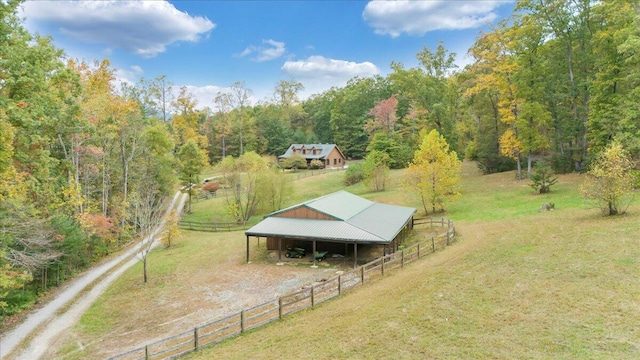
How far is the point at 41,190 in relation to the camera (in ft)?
59.2

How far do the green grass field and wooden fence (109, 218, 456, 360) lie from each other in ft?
1.50

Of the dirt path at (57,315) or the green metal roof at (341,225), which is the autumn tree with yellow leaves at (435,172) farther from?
the dirt path at (57,315)

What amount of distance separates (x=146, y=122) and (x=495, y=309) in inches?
1461

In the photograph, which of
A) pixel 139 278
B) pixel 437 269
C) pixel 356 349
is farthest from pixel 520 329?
pixel 139 278

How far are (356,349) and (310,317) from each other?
3.42 m

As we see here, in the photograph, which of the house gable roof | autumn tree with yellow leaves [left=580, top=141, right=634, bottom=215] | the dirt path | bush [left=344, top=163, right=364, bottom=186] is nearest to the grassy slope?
autumn tree with yellow leaves [left=580, top=141, right=634, bottom=215]

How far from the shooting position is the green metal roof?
65.9ft

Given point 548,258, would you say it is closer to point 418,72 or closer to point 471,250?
point 471,250

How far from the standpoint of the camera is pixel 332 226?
2152cm

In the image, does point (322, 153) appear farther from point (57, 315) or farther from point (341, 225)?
point (57, 315)

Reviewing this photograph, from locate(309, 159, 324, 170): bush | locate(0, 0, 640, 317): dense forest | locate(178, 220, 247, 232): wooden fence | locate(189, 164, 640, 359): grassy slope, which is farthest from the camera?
locate(309, 159, 324, 170): bush

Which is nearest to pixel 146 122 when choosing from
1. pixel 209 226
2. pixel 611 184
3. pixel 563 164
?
pixel 209 226

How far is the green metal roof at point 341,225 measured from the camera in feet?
65.9

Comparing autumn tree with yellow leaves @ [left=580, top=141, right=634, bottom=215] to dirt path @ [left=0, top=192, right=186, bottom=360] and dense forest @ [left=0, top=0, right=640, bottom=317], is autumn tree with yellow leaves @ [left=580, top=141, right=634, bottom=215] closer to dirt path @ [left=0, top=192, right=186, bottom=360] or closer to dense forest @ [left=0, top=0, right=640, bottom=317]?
dense forest @ [left=0, top=0, right=640, bottom=317]
